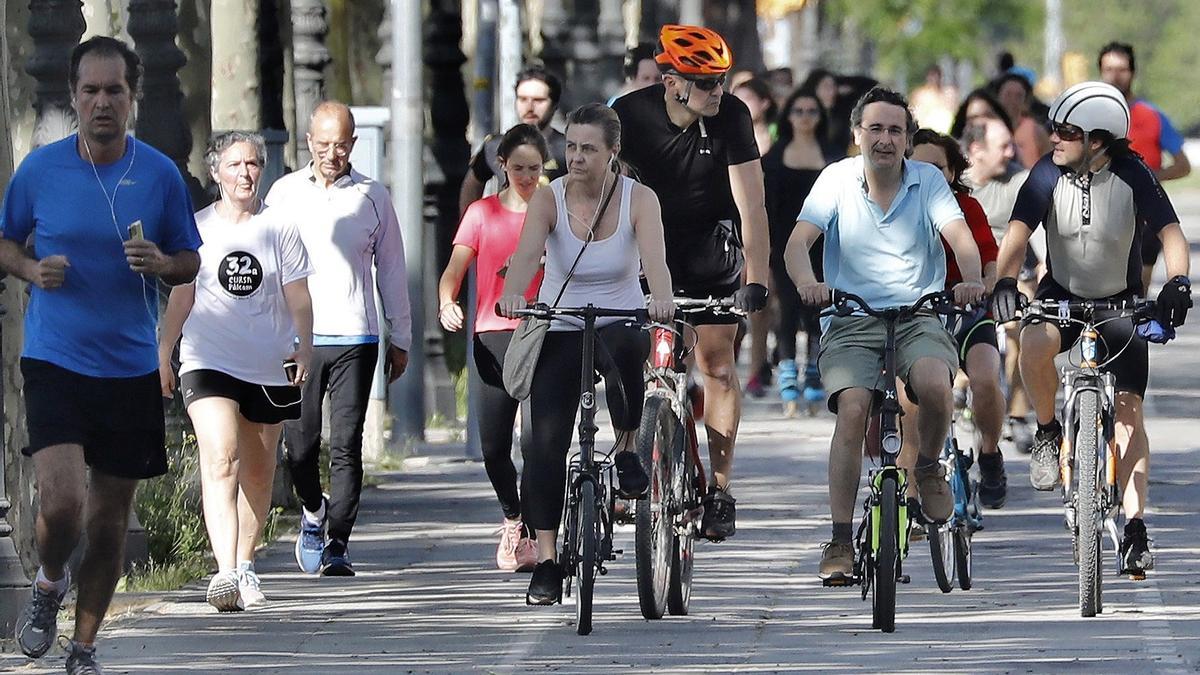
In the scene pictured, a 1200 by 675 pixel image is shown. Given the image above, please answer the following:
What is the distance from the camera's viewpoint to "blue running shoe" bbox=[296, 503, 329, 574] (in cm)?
1201

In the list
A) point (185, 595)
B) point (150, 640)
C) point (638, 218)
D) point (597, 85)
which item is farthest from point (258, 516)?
point (597, 85)

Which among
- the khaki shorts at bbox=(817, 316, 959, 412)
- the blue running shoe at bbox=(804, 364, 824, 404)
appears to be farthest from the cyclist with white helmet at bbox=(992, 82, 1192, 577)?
the blue running shoe at bbox=(804, 364, 824, 404)

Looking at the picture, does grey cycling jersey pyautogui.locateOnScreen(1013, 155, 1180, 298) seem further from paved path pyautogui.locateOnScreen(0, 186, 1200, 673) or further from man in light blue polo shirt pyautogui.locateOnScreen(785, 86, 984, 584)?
paved path pyautogui.locateOnScreen(0, 186, 1200, 673)

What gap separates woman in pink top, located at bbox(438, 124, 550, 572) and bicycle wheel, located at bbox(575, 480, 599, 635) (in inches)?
70.1

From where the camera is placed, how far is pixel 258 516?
11.4 meters

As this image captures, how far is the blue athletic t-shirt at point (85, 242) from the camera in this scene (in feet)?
29.5

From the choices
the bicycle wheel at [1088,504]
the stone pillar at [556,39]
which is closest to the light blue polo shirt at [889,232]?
the bicycle wheel at [1088,504]

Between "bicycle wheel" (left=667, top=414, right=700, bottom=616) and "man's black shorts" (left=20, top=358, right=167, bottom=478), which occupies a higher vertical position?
"man's black shorts" (left=20, top=358, right=167, bottom=478)

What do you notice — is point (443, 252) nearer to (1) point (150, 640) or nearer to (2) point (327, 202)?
(2) point (327, 202)

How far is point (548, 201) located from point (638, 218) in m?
0.32

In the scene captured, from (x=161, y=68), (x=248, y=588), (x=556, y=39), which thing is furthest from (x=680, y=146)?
(x=556, y=39)

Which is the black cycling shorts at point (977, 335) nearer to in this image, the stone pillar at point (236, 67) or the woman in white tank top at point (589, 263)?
the woman in white tank top at point (589, 263)

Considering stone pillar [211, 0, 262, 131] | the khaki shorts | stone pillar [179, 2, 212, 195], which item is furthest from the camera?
stone pillar [211, 0, 262, 131]

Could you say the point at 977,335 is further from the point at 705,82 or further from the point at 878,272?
the point at 878,272
